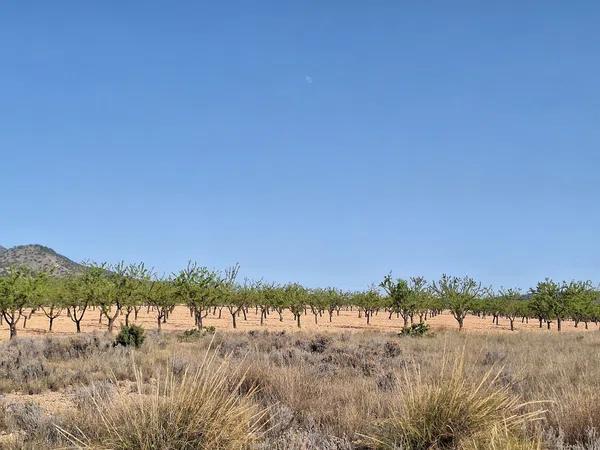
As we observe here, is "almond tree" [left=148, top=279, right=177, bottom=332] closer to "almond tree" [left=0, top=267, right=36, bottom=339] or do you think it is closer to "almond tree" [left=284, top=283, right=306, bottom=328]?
"almond tree" [left=0, top=267, right=36, bottom=339]

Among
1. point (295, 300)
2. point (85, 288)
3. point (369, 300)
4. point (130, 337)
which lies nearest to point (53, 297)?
point (85, 288)

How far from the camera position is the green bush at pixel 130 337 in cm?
Result: 2141

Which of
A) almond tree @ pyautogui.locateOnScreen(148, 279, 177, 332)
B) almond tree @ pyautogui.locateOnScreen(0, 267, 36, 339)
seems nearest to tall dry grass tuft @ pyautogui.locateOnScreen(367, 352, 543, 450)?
almond tree @ pyautogui.locateOnScreen(0, 267, 36, 339)

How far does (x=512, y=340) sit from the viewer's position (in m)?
27.1

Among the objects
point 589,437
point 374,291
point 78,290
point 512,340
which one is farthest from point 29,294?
point 374,291

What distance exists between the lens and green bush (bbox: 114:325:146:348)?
21406mm

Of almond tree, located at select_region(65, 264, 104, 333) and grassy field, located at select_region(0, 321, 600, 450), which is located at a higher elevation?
almond tree, located at select_region(65, 264, 104, 333)

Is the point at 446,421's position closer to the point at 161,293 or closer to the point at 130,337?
the point at 130,337

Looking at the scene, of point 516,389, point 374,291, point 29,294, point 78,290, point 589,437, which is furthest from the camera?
point 374,291

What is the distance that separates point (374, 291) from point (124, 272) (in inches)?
1852

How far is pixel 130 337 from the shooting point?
21.8 meters

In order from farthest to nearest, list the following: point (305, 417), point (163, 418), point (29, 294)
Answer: point (29, 294)
point (305, 417)
point (163, 418)

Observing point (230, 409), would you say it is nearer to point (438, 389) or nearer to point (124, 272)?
point (438, 389)

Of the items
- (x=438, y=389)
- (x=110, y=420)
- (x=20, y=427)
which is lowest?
(x=20, y=427)
